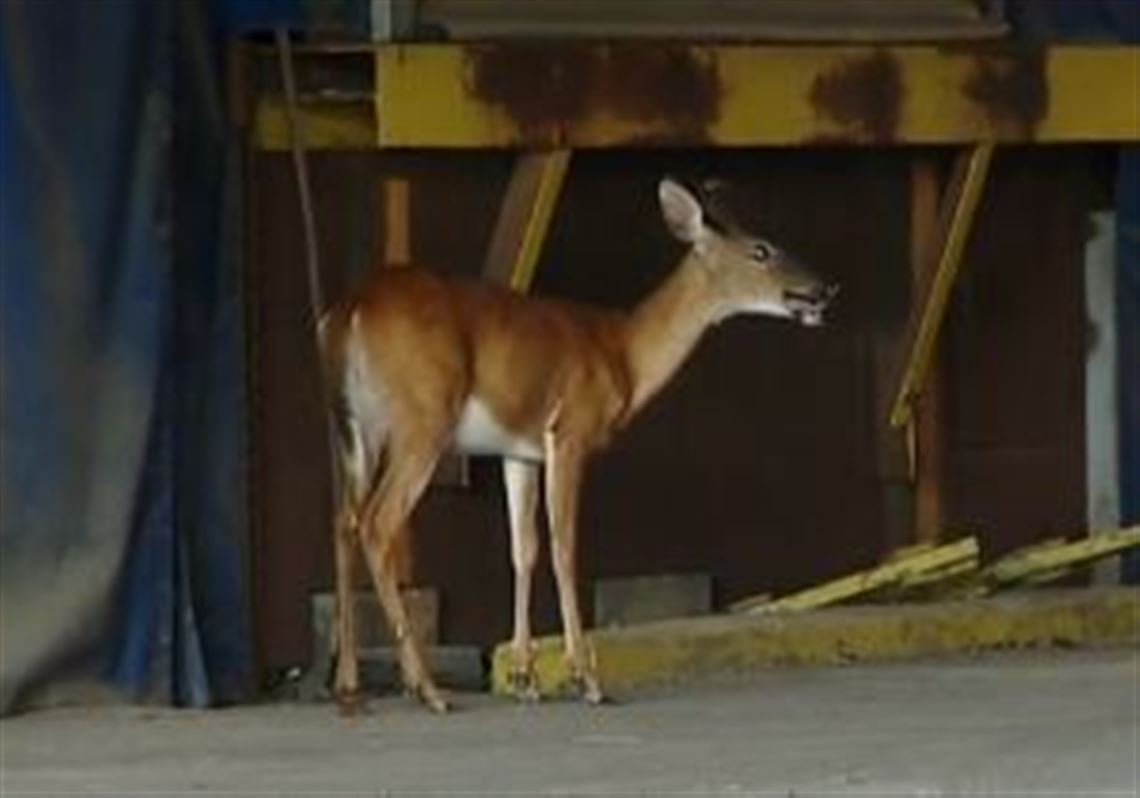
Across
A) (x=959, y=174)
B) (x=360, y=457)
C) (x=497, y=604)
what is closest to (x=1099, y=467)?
(x=959, y=174)

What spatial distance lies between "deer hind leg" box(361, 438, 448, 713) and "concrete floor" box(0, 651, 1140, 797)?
0.48ft

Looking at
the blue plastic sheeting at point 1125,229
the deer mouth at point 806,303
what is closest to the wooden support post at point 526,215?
the deer mouth at point 806,303

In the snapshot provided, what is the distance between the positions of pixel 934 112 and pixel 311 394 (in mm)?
2894

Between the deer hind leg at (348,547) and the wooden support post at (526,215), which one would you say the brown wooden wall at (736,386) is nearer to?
the wooden support post at (526,215)

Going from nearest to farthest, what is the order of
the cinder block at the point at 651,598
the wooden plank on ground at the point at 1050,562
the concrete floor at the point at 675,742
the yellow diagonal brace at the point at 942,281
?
the concrete floor at the point at 675,742 → the cinder block at the point at 651,598 → the yellow diagonal brace at the point at 942,281 → the wooden plank on ground at the point at 1050,562

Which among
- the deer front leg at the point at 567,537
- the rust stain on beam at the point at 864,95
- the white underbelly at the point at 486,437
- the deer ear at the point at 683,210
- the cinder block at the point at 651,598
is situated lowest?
the cinder block at the point at 651,598

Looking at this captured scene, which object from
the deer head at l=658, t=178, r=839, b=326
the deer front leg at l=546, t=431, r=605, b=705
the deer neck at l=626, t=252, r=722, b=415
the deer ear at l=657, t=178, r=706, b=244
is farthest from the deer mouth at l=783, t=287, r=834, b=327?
the deer front leg at l=546, t=431, r=605, b=705

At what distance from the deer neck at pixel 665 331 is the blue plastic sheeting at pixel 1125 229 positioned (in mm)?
2416

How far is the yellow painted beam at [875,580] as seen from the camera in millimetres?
15484

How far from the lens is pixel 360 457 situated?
45.4 ft

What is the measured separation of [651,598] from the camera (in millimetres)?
15414

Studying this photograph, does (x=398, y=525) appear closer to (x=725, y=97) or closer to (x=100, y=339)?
(x=100, y=339)

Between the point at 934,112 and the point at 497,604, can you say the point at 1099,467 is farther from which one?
the point at 497,604

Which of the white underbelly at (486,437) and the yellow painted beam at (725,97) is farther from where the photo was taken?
the yellow painted beam at (725,97)
